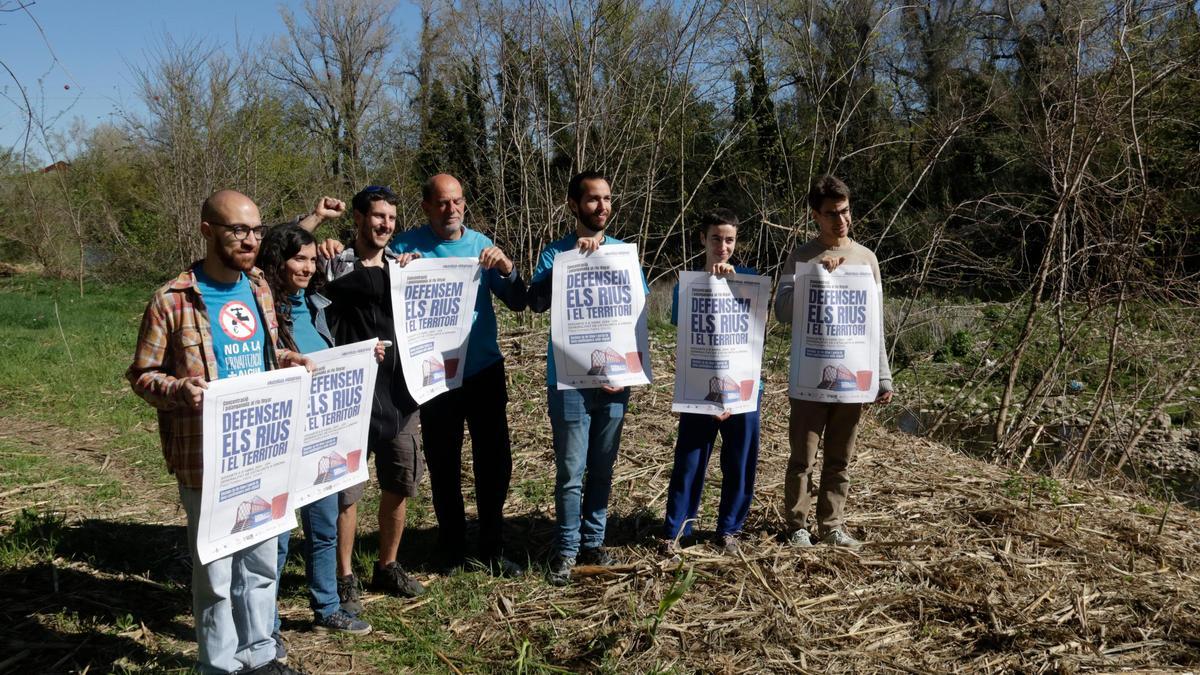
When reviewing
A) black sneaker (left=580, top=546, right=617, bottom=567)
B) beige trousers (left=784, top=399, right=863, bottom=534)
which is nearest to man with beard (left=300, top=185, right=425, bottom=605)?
black sneaker (left=580, top=546, right=617, bottom=567)

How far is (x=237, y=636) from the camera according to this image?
3.39 meters

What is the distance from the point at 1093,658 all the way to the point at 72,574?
515cm

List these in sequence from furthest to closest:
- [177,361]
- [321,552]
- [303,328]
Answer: [321,552] → [303,328] → [177,361]

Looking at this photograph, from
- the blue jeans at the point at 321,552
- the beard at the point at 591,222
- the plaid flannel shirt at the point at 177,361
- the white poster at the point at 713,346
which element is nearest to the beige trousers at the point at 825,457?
the white poster at the point at 713,346

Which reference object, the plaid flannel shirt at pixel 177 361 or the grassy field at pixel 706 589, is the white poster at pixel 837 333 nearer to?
the grassy field at pixel 706 589

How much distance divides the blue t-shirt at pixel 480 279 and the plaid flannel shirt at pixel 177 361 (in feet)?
4.56

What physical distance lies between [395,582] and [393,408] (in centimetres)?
98

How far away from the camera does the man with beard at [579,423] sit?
441 cm

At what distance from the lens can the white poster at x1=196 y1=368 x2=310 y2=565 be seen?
3.10m

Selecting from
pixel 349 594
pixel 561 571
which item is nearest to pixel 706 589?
pixel 561 571

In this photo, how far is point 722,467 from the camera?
473cm

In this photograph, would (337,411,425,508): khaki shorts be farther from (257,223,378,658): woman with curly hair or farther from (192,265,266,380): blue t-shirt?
(192,265,266,380): blue t-shirt

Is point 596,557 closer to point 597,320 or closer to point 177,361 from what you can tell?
point 597,320

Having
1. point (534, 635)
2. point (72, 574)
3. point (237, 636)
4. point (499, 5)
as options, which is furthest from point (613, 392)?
point (499, 5)
